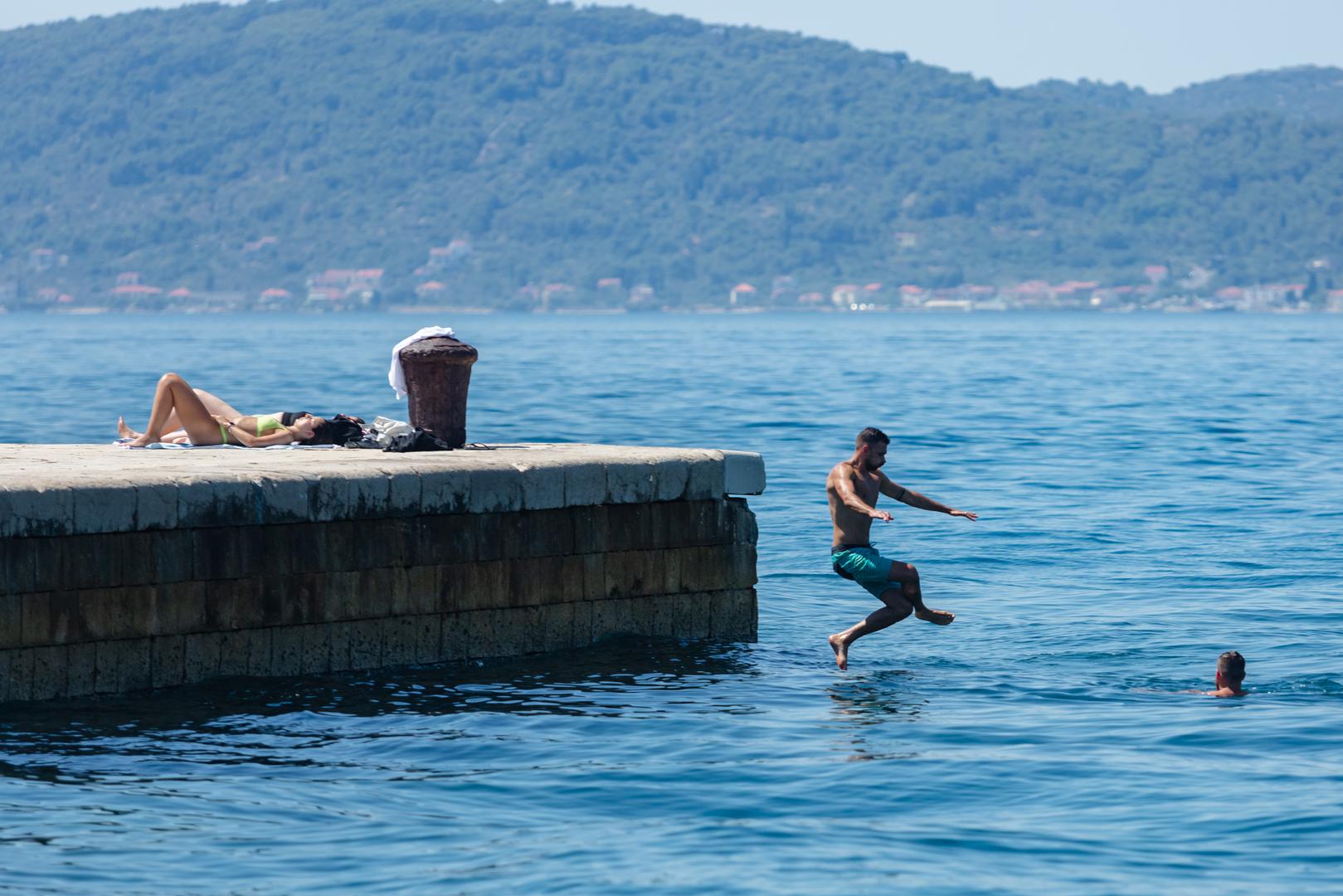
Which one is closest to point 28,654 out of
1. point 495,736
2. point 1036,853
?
point 495,736

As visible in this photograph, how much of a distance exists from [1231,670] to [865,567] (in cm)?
240

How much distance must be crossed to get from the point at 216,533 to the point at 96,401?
38.7 metres

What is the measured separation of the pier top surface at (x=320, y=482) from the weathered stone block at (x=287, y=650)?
0.65 metres

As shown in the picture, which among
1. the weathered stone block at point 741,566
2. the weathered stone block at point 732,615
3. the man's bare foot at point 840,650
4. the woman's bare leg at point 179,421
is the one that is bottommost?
the man's bare foot at point 840,650

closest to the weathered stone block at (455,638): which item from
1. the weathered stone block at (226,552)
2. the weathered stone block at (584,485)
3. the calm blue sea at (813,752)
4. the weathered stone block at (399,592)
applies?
the calm blue sea at (813,752)

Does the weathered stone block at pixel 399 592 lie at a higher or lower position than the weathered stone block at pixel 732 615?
higher

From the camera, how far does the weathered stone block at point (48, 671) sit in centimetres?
1068

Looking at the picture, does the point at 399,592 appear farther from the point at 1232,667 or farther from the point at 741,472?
the point at 1232,667

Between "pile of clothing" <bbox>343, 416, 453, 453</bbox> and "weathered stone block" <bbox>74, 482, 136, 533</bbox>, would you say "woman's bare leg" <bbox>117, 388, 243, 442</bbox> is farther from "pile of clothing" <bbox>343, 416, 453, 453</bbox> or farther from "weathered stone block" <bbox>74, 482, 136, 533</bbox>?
"weathered stone block" <bbox>74, 482, 136, 533</bbox>

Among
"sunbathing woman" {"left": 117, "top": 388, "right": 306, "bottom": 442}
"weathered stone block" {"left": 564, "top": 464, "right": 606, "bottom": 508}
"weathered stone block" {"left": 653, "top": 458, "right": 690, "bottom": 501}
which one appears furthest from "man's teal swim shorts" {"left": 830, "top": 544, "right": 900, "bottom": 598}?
"sunbathing woman" {"left": 117, "top": 388, "right": 306, "bottom": 442}

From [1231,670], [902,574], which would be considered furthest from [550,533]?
[1231,670]

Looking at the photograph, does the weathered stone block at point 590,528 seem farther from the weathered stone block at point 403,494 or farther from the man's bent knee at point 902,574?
the man's bent knee at point 902,574

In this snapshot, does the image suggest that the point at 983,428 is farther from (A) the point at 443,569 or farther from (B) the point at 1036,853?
(B) the point at 1036,853

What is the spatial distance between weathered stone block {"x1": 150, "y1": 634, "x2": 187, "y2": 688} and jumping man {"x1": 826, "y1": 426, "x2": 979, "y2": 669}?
4334mm
